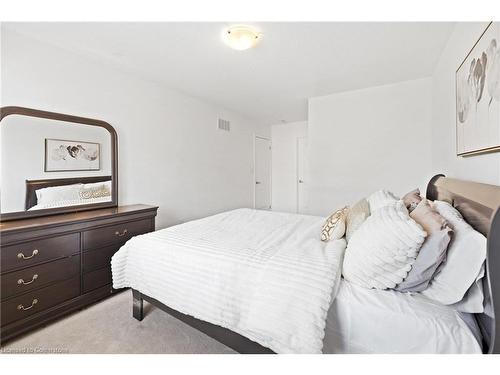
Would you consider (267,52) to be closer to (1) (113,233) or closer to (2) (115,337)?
(1) (113,233)

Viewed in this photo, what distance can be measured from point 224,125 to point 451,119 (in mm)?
3280

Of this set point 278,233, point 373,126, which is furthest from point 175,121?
point 373,126

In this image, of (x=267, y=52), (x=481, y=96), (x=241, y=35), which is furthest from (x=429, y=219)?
(x=267, y=52)

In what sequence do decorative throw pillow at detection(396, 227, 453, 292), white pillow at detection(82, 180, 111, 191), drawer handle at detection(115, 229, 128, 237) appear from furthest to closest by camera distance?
white pillow at detection(82, 180, 111, 191)
drawer handle at detection(115, 229, 128, 237)
decorative throw pillow at detection(396, 227, 453, 292)

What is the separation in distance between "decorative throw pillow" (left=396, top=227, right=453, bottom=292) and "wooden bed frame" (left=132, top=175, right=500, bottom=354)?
0.14 meters

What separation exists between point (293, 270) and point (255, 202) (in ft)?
13.6

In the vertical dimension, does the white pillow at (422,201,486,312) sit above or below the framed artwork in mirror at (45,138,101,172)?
below

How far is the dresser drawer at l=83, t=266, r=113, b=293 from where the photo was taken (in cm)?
205

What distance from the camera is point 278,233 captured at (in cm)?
198

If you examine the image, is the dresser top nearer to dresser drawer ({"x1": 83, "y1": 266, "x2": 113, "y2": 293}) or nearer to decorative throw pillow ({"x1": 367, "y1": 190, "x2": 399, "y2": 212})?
dresser drawer ({"x1": 83, "y1": 266, "x2": 113, "y2": 293})

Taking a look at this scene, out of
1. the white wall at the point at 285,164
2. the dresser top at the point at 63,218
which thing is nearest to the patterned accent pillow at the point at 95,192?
the dresser top at the point at 63,218

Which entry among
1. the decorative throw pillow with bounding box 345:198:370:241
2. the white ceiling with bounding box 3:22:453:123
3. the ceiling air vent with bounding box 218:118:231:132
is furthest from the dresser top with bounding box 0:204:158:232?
the ceiling air vent with bounding box 218:118:231:132
